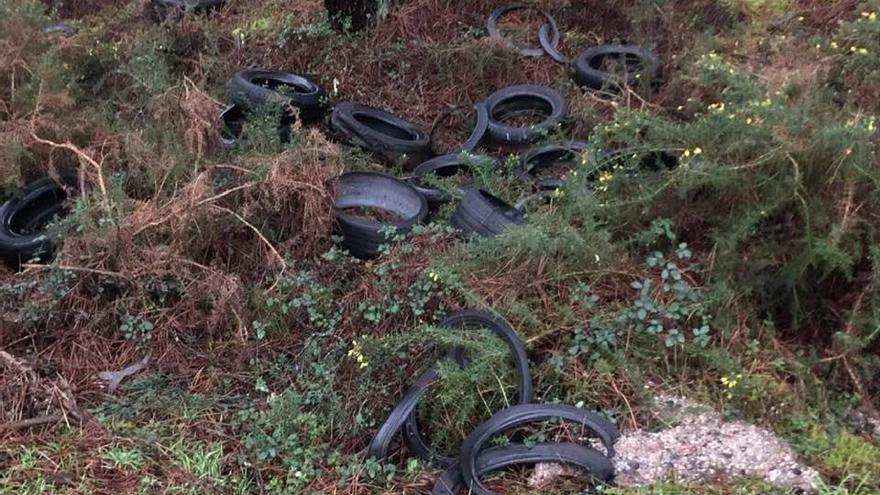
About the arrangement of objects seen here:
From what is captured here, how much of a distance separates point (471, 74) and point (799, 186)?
11.8ft

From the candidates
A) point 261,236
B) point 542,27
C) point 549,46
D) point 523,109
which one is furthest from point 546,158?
point 261,236

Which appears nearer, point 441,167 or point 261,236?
point 261,236

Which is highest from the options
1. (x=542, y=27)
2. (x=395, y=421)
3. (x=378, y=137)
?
(x=542, y=27)

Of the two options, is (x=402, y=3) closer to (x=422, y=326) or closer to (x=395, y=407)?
(x=422, y=326)

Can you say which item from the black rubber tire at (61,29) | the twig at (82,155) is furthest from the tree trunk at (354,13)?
the twig at (82,155)

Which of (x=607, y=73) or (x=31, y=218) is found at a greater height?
(x=607, y=73)

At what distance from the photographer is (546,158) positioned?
18.7 feet

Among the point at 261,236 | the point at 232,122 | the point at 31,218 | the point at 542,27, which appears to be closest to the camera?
the point at 261,236

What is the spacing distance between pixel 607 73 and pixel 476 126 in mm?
1175

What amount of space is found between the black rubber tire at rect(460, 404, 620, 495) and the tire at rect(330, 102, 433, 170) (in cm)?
278

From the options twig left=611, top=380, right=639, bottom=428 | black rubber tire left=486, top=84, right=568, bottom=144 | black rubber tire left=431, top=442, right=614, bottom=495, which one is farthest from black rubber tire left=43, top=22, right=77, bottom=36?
twig left=611, top=380, right=639, bottom=428

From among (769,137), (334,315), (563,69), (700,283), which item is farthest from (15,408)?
(563,69)

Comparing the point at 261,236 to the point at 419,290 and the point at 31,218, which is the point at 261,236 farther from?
the point at 31,218

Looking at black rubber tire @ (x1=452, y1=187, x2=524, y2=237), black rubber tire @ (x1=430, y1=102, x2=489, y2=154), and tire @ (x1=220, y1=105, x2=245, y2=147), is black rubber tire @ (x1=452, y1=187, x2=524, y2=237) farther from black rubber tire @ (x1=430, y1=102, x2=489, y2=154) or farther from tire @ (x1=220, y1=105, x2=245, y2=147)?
tire @ (x1=220, y1=105, x2=245, y2=147)
